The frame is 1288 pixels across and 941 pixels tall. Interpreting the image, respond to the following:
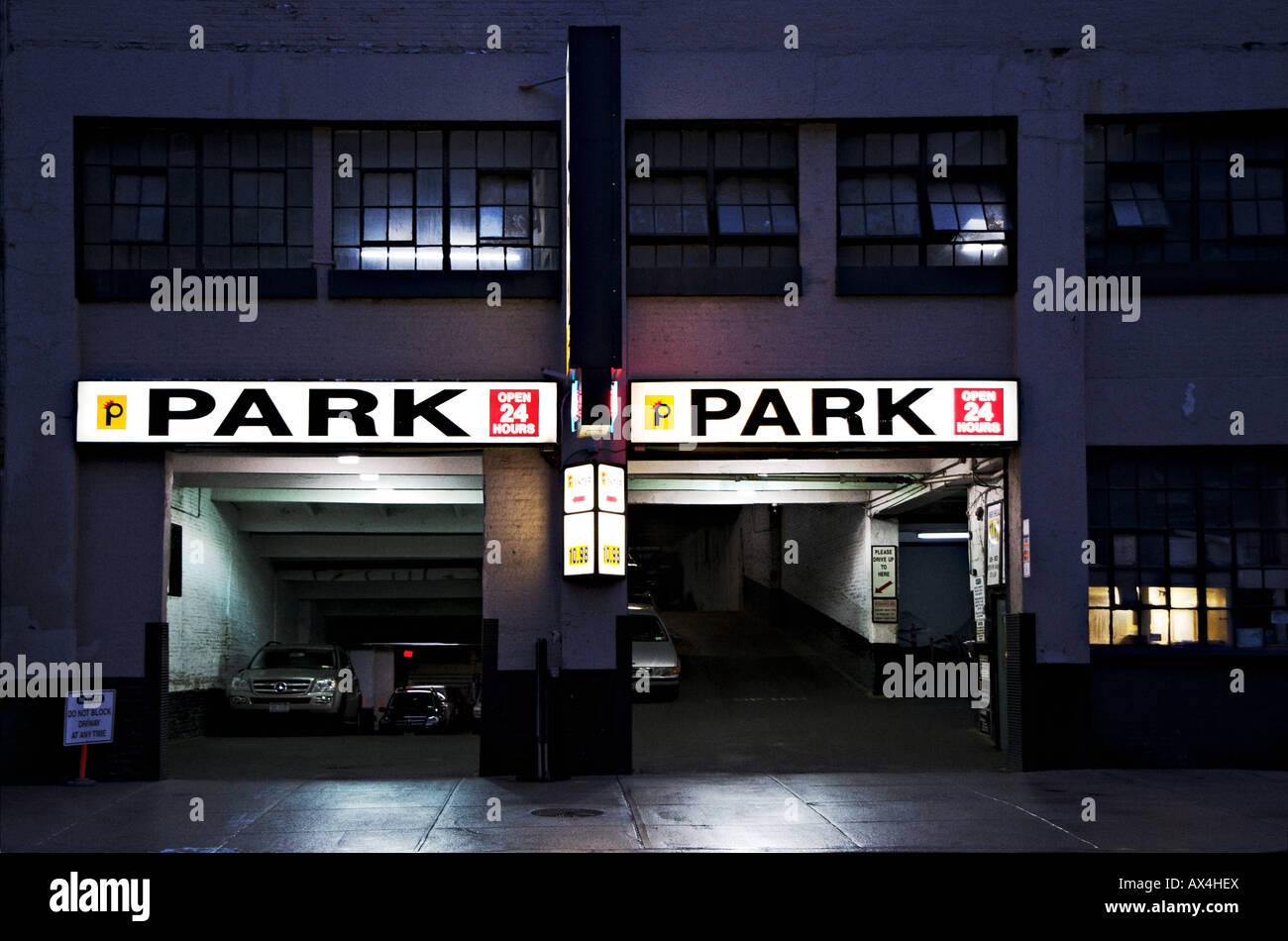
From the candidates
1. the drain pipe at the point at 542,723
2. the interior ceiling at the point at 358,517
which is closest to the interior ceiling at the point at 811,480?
the interior ceiling at the point at 358,517

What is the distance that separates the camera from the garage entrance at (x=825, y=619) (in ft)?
58.9

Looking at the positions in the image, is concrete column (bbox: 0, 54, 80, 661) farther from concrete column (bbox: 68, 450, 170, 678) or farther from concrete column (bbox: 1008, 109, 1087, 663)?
concrete column (bbox: 1008, 109, 1087, 663)

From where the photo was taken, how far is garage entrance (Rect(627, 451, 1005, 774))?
17953 mm

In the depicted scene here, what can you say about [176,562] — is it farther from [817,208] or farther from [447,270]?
[817,208]

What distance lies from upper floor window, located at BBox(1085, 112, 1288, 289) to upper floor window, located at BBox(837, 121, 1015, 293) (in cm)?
106

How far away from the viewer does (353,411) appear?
15234mm

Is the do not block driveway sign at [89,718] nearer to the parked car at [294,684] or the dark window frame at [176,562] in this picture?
the dark window frame at [176,562]

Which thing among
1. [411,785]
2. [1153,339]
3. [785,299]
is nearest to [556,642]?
[411,785]

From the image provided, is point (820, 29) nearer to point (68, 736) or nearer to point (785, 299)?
point (785, 299)

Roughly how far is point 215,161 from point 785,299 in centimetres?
687

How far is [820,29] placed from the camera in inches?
623

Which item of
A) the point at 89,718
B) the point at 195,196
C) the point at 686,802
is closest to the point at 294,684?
the point at 89,718

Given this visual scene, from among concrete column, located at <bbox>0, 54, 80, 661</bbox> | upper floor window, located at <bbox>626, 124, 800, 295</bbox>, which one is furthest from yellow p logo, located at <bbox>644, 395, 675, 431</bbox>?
concrete column, located at <bbox>0, 54, 80, 661</bbox>

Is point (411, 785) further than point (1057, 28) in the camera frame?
No
